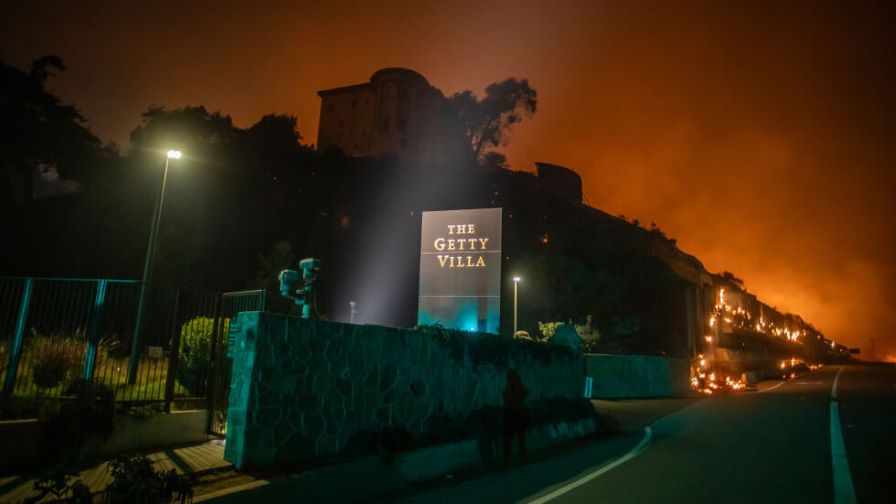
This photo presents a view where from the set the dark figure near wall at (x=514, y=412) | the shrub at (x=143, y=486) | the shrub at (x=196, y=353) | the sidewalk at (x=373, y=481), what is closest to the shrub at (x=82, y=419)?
the sidewalk at (x=373, y=481)

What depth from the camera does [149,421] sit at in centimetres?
749

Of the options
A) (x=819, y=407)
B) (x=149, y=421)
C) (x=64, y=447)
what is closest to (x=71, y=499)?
(x=64, y=447)

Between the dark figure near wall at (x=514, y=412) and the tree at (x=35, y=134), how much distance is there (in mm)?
37774

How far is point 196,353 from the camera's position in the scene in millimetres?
9406

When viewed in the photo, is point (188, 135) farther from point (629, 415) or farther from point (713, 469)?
point (713, 469)

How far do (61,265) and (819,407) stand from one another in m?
42.0

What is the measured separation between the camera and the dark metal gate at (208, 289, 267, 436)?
28.0 feet

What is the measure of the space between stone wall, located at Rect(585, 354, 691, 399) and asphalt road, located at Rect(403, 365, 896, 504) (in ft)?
38.7

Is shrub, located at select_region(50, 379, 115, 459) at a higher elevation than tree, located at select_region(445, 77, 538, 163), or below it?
below

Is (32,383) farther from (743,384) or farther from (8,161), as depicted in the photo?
(743,384)

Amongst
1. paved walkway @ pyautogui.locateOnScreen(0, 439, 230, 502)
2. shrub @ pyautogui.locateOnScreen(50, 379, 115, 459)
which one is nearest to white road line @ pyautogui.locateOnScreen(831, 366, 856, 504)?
paved walkway @ pyautogui.locateOnScreen(0, 439, 230, 502)

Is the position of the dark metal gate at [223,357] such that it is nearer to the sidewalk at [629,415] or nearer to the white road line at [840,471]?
the white road line at [840,471]

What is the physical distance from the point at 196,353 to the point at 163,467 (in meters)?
3.11

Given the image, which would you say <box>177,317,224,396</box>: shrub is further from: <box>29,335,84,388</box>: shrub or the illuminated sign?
the illuminated sign
